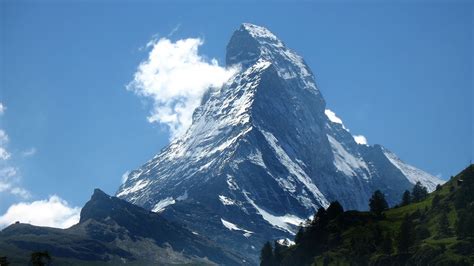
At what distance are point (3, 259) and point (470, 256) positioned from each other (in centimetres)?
12674

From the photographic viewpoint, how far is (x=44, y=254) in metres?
140

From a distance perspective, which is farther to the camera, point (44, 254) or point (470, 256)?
point (470, 256)

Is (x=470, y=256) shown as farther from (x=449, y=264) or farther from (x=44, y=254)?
(x=44, y=254)

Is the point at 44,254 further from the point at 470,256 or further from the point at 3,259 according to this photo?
the point at 470,256

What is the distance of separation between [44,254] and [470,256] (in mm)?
119819

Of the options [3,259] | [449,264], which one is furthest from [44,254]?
[449,264]

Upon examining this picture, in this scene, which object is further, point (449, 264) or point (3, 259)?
point (449, 264)

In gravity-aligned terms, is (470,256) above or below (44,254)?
above

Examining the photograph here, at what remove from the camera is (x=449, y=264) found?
655ft

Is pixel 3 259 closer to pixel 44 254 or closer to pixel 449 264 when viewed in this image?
pixel 44 254

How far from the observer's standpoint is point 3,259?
14012 centimetres

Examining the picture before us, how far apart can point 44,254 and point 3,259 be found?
327 inches

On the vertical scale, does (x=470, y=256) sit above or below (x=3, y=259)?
above
